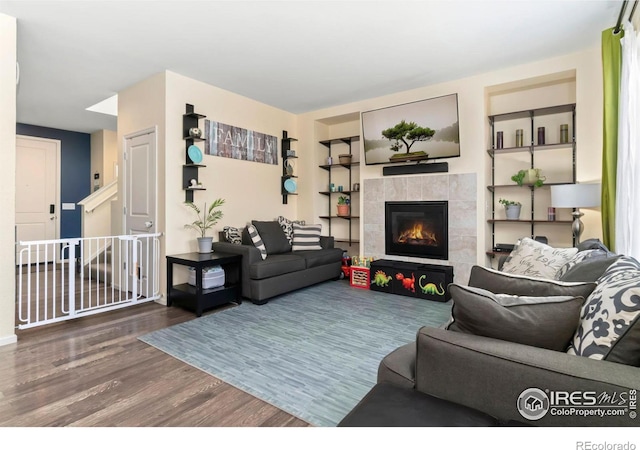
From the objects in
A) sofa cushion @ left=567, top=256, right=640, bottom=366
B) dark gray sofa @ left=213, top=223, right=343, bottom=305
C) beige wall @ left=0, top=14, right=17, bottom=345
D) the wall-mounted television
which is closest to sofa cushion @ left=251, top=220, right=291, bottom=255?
dark gray sofa @ left=213, top=223, right=343, bottom=305

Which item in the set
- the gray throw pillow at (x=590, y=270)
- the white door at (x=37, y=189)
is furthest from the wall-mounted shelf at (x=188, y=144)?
the white door at (x=37, y=189)

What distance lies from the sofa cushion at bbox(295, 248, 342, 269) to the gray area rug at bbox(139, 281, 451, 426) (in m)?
0.51

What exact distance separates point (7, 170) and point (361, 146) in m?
4.03

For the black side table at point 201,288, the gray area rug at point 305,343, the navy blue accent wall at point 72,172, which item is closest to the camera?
the gray area rug at point 305,343

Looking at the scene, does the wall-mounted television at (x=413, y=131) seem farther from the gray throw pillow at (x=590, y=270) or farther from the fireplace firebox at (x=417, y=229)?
the gray throw pillow at (x=590, y=270)

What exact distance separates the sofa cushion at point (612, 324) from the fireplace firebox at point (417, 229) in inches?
130

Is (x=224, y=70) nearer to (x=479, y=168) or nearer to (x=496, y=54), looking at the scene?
(x=496, y=54)

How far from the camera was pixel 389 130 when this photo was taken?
4.62 meters

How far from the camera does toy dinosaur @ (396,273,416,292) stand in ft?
13.8

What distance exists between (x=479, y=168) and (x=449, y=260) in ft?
4.01

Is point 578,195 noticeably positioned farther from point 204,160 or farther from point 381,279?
point 204,160

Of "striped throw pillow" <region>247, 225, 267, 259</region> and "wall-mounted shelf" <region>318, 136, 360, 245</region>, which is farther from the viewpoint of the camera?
"wall-mounted shelf" <region>318, 136, 360, 245</region>

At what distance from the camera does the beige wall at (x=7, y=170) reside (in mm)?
2707

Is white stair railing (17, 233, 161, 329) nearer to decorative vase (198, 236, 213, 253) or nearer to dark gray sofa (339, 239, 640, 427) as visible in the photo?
decorative vase (198, 236, 213, 253)
